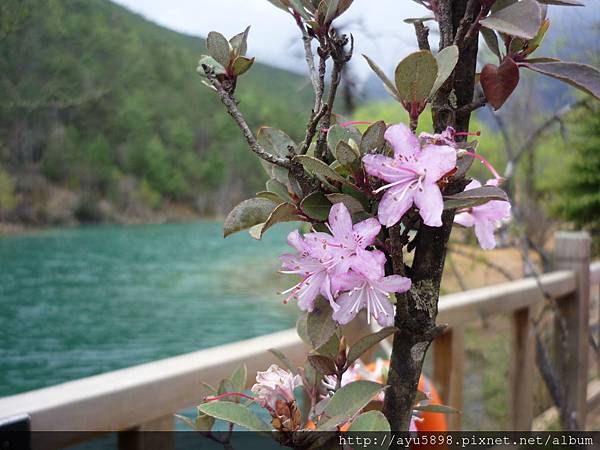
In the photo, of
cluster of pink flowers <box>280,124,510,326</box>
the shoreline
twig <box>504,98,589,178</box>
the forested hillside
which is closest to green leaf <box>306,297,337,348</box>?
cluster of pink flowers <box>280,124,510,326</box>

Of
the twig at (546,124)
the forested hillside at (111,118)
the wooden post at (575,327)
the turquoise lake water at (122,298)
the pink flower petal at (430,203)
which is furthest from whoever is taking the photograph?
the forested hillside at (111,118)

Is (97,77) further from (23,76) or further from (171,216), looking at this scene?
(171,216)

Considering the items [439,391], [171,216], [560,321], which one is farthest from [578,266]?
[171,216]

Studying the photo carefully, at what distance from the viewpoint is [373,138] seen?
0.32m

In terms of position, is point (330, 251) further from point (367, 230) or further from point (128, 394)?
point (128, 394)

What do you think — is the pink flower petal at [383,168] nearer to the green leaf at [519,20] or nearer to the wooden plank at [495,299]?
the green leaf at [519,20]

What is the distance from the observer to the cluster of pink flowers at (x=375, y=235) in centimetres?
29

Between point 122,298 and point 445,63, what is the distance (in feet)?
11.6

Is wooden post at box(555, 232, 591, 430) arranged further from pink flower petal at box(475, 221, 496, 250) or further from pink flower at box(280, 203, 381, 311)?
pink flower at box(280, 203, 381, 311)

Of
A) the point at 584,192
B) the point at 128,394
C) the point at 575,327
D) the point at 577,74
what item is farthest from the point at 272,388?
the point at 584,192

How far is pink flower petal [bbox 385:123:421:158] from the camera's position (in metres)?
0.30

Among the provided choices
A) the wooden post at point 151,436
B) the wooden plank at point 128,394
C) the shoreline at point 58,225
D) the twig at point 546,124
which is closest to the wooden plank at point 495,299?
the twig at point 546,124

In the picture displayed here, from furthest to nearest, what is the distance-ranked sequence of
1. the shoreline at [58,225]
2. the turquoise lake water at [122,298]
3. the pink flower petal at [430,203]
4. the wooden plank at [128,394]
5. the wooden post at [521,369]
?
the shoreline at [58,225] < the turquoise lake water at [122,298] < the wooden post at [521,369] < the wooden plank at [128,394] < the pink flower petal at [430,203]

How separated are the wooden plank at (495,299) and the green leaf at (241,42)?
3.28 feet
